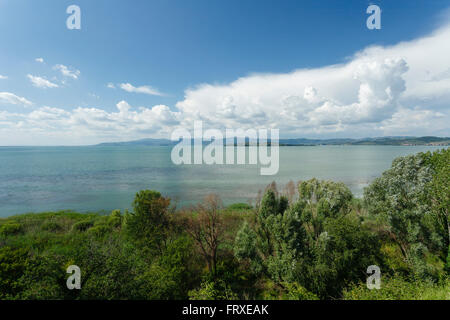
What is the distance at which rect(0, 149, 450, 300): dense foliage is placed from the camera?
448 inches

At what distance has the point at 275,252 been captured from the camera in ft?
55.2

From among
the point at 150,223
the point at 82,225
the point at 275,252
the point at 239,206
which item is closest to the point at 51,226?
the point at 82,225

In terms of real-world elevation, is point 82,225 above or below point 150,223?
below

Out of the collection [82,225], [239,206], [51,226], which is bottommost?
[51,226]

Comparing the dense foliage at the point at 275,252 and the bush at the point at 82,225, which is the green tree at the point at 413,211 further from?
the bush at the point at 82,225

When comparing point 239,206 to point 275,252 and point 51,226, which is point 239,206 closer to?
point 275,252

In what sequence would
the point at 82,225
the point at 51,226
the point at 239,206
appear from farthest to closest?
the point at 239,206, the point at 51,226, the point at 82,225

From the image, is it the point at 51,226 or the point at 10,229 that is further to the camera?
the point at 51,226

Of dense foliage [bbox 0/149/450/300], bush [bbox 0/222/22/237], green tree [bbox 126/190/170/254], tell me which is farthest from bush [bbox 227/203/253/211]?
bush [bbox 0/222/22/237]

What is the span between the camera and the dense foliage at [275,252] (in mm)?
11383

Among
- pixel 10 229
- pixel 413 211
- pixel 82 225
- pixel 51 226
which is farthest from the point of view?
pixel 51 226

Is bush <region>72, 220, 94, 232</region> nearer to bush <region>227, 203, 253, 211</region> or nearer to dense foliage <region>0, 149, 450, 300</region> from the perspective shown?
dense foliage <region>0, 149, 450, 300</region>
